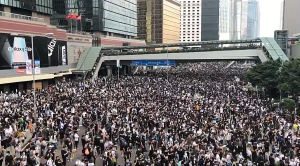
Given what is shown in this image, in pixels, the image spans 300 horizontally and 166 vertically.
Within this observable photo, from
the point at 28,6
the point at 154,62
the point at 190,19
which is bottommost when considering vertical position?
the point at 154,62

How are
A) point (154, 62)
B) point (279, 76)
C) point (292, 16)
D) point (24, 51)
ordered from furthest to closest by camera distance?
point (292, 16) < point (154, 62) < point (24, 51) < point (279, 76)

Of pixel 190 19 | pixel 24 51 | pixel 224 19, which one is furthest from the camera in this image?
pixel 224 19

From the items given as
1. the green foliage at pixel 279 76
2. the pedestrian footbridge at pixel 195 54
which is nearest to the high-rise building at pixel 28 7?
the pedestrian footbridge at pixel 195 54

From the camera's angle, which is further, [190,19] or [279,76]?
[190,19]

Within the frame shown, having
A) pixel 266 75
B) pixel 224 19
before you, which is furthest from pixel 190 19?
pixel 266 75

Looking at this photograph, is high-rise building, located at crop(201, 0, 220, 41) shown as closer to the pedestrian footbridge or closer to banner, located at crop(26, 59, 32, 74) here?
the pedestrian footbridge

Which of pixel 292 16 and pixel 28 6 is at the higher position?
pixel 292 16

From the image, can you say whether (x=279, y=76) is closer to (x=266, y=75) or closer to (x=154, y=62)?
(x=266, y=75)
